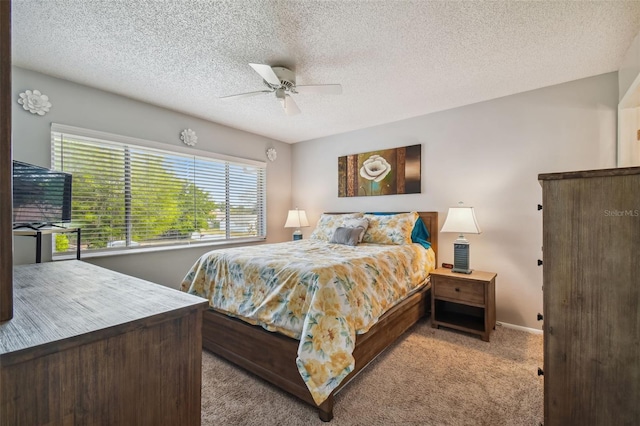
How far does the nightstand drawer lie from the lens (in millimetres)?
2625

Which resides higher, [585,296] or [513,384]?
[585,296]

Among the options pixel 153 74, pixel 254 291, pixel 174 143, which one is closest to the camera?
pixel 254 291

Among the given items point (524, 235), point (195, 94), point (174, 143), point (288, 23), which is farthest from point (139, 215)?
point (524, 235)

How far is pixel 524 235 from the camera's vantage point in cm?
287

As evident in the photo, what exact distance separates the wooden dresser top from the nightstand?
2.57 metres

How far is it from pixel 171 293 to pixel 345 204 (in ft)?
11.5

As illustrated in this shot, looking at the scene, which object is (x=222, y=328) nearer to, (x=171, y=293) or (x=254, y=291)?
(x=254, y=291)

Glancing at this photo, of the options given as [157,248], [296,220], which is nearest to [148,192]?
[157,248]

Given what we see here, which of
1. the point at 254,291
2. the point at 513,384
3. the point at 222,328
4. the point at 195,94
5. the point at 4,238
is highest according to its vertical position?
the point at 195,94

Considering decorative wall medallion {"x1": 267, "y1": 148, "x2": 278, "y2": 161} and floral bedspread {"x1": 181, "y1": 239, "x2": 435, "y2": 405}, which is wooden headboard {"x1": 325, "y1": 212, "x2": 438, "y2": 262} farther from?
decorative wall medallion {"x1": 267, "y1": 148, "x2": 278, "y2": 161}

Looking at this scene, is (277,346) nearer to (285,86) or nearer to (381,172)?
(285,86)

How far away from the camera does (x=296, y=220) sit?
14.7 ft

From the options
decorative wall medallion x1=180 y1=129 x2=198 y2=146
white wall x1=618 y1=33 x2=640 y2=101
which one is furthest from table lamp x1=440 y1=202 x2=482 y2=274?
decorative wall medallion x1=180 y1=129 x2=198 y2=146

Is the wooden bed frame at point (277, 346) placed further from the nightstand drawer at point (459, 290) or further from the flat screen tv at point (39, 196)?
the flat screen tv at point (39, 196)
